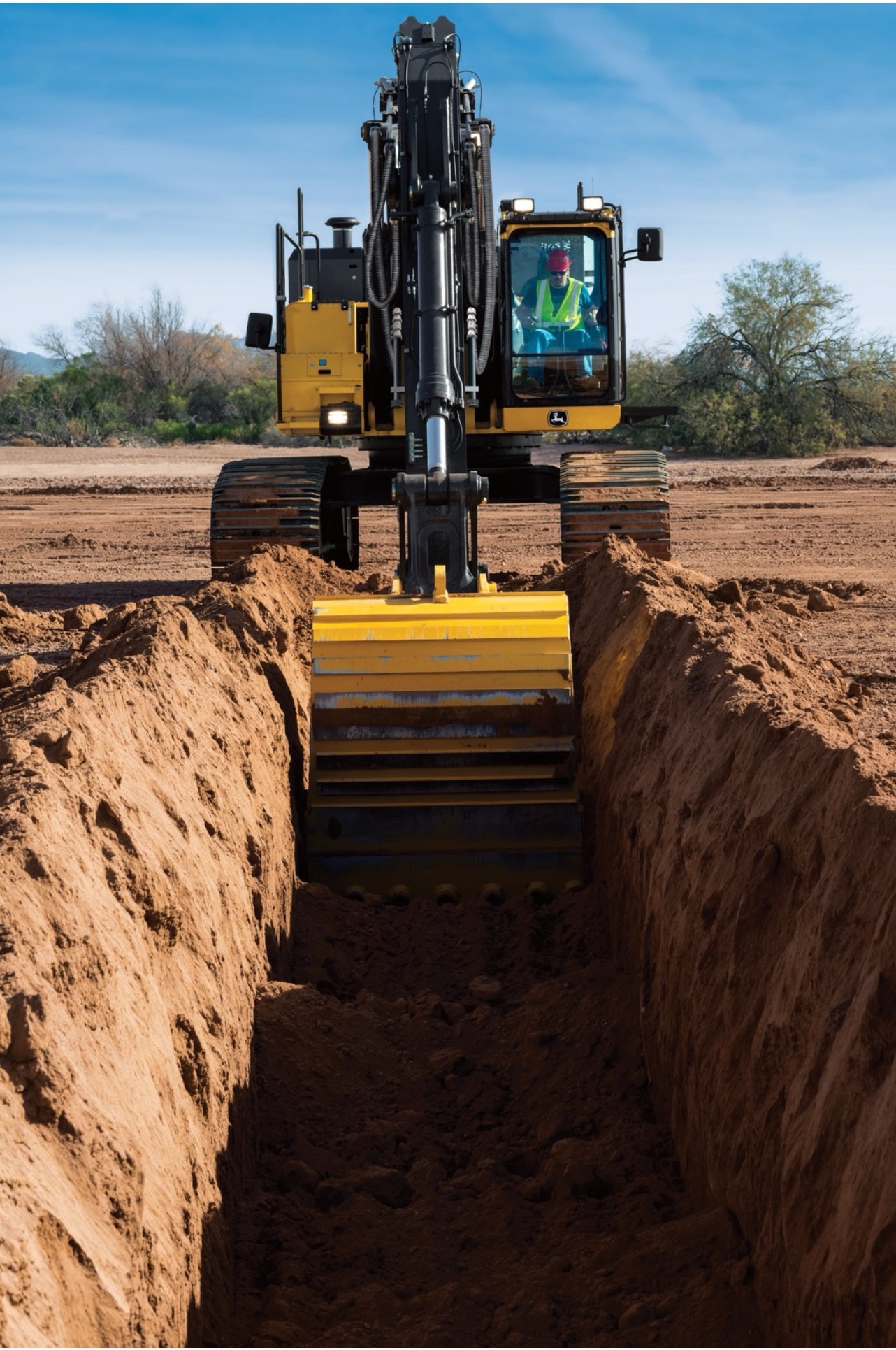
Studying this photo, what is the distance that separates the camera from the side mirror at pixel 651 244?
10594 millimetres

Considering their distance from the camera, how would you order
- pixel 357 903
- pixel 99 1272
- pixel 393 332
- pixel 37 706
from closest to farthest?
pixel 99 1272 < pixel 37 706 < pixel 357 903 < pixel 393 332

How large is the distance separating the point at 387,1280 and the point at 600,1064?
135 centimetres

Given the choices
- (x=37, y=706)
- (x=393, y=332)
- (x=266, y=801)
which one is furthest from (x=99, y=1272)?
(x=393, y=332)

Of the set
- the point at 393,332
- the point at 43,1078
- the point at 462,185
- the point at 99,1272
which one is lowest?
the point at 99,1272

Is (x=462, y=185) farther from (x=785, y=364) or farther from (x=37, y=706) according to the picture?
(x=785, y=364)

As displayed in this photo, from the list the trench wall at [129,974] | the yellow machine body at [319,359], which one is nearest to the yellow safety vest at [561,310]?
the yellow machine body at [319,359]

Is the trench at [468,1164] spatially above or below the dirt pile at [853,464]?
below

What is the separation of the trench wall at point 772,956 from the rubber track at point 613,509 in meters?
4.95

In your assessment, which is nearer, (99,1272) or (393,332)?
(99,1272)

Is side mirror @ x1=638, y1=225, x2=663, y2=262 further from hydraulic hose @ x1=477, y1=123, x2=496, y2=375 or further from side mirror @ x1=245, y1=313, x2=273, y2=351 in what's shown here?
side mirror @ x1=245, y1=313, x2=273, y2=351

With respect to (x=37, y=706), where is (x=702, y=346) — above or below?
above

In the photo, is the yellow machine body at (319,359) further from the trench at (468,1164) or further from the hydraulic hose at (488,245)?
the trench at (468,1164)

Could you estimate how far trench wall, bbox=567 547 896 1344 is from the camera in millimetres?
3059

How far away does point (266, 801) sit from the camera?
20.5 ft
